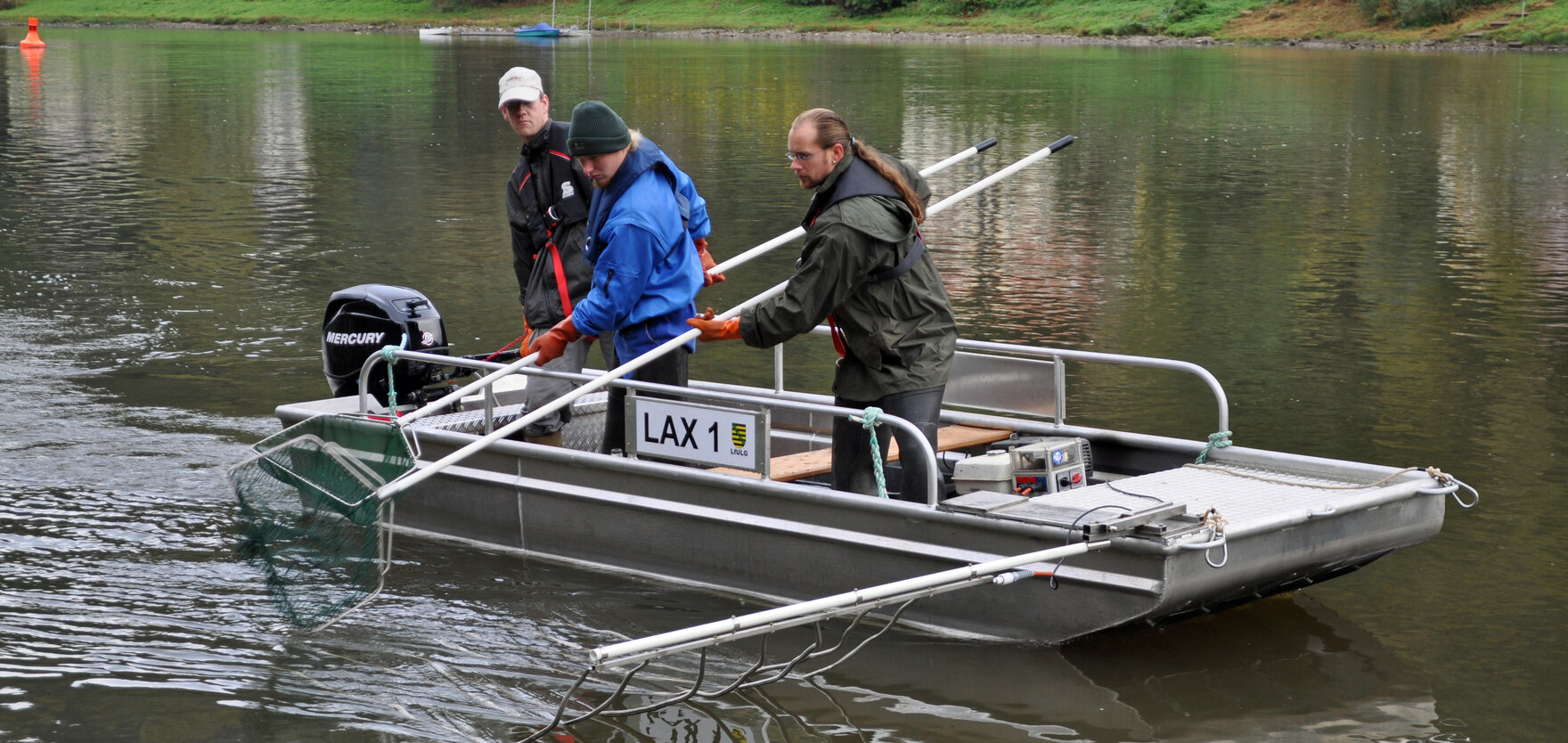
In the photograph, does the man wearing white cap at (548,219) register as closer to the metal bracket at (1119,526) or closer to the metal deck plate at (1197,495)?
the metal deck plate at (1197,495)

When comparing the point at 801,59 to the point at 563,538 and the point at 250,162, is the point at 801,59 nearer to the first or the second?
the point at 250,162

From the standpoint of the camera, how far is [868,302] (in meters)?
6.35

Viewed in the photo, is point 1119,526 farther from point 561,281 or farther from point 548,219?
point 548,219

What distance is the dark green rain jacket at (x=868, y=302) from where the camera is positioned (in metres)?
6.16

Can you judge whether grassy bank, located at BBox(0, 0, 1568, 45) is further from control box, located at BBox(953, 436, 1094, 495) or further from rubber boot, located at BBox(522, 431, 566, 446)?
rubber boot, located at BBox(522, 431, 566, 446)

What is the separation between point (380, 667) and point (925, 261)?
2.71 m

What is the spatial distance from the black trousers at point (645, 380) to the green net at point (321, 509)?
3.25ft

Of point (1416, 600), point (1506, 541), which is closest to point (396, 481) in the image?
point (1416, 600)

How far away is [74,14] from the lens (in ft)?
326

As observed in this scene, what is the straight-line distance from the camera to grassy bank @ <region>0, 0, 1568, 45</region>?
60.6m

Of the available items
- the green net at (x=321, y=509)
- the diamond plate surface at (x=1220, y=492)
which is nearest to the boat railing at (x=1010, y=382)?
the diamond plate surface at (x=1220, y=492)

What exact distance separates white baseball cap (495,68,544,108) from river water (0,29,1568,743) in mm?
2203

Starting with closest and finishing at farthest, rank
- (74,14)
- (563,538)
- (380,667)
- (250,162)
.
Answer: (380,667), (563,538), (250,162), (74,14)

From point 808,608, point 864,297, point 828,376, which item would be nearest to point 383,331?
point 864,297
